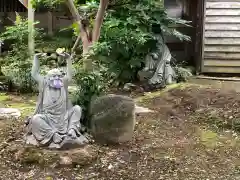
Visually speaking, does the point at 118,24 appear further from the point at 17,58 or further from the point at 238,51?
the point at 238,51

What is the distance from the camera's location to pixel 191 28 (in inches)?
452

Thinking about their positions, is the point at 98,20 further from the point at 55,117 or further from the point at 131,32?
the point at 131,32

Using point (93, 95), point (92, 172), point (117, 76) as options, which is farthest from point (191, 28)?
point (92, 172)

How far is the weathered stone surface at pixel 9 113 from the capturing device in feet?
23.1

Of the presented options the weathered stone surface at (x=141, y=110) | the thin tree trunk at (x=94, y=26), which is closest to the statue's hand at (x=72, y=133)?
the thin tree trunk at (x=94, y=26)

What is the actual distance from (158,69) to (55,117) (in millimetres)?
4026

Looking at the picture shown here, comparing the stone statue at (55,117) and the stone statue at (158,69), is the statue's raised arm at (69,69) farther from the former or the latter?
the stone statue at (158,69)

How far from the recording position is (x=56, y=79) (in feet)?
18.0

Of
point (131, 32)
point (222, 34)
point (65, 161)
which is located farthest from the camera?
point (222, 34)

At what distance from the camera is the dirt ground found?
515 cm

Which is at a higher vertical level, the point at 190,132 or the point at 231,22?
the point at 231,22

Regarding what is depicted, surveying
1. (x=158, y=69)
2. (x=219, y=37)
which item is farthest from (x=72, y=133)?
(x=219, y=37)

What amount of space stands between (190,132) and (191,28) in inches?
214

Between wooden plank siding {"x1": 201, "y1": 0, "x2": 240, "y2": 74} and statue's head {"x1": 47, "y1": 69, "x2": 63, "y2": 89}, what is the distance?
5.76 meters
